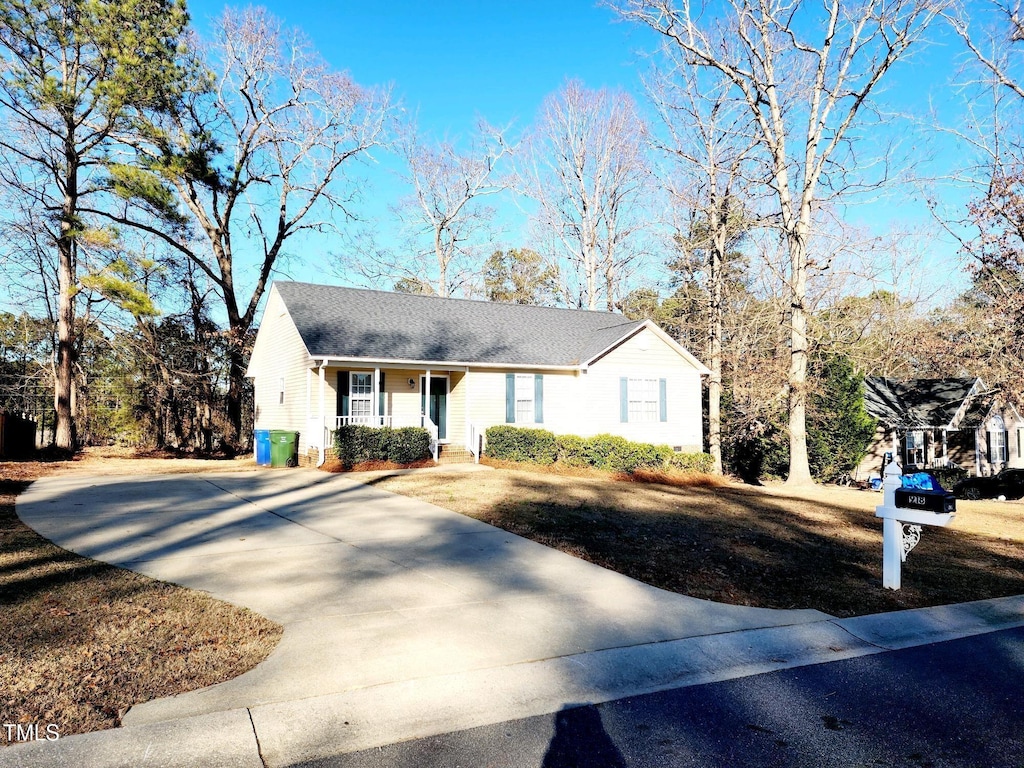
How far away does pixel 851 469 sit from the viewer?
25.0 metres

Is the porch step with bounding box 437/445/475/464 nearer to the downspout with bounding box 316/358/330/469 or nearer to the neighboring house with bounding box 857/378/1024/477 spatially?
the downspout with bounding box 316/358/330/469

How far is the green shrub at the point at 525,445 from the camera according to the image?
18859 millimetres

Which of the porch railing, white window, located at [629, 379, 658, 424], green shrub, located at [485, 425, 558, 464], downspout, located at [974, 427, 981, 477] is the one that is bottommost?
downspout, located at [974, 427, 981, 477]

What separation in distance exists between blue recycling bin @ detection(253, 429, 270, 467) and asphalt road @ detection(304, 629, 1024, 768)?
55.5 ft

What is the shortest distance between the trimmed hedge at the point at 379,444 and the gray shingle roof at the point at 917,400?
1922 centimetres

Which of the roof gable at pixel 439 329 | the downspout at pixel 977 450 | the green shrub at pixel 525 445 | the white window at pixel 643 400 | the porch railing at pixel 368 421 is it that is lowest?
the downspout at pixel 977 450

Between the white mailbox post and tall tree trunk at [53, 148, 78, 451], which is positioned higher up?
tall tree trunk at [53, 148, 78, 451]

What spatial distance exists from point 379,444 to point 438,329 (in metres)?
5.28

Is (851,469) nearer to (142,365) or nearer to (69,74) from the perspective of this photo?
(142,365)

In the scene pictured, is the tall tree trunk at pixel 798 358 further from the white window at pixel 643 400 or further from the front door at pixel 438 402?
the front door at pixel 438 402

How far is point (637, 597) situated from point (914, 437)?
95.4 feet

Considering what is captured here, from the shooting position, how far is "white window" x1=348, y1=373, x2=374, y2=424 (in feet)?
64.2

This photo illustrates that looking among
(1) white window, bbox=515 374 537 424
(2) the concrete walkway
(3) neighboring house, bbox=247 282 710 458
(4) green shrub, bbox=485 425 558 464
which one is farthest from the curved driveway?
(1) white window, bbox=515 374 537 424

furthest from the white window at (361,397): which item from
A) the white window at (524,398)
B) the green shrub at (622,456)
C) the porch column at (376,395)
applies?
the green shrub at (622,456)
